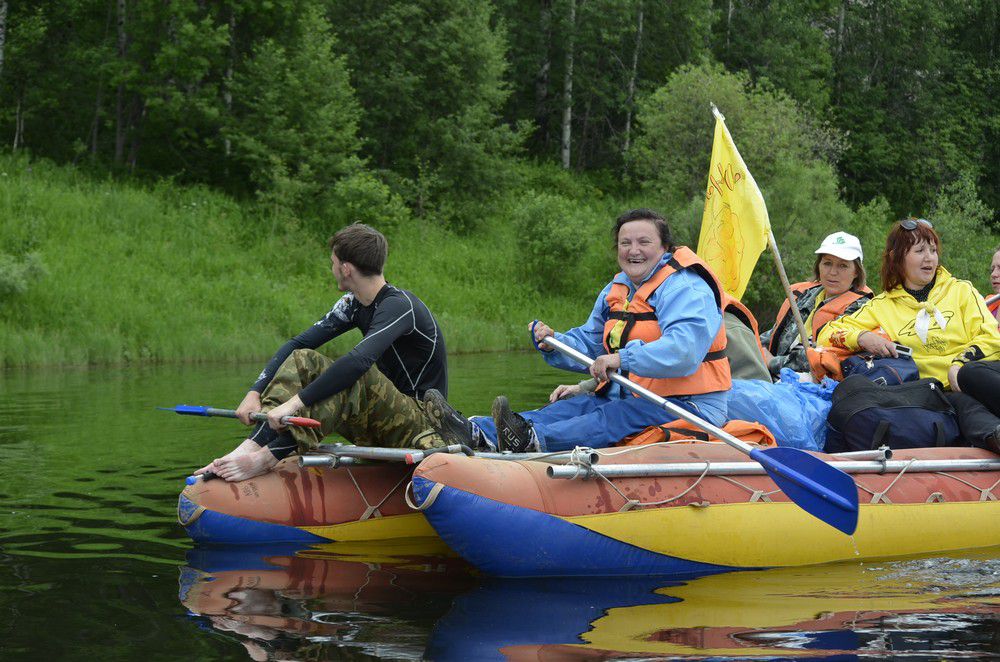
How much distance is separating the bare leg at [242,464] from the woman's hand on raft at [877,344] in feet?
10.2

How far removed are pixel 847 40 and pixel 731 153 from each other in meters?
35.2

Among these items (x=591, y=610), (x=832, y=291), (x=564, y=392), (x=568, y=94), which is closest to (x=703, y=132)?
(x=568, y=94)

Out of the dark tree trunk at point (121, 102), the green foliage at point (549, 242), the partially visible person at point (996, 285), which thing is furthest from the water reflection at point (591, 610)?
the dark tree trunk at point (121, 102)

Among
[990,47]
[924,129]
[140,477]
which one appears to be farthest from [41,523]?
[990,47]

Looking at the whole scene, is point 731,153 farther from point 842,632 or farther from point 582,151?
point 582,151

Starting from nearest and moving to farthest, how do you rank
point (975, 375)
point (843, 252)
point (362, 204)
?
point (975, 375) < point (843, 252) < point (362, 204)

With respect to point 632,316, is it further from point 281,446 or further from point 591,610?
point 281,446

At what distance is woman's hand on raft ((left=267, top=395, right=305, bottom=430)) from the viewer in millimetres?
5121

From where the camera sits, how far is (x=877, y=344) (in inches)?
246

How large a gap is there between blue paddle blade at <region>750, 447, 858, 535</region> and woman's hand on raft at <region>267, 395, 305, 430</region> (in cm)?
193

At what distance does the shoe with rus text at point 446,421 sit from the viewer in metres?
5.54

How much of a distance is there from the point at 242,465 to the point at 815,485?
2.57m

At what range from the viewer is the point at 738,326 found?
20.8ft

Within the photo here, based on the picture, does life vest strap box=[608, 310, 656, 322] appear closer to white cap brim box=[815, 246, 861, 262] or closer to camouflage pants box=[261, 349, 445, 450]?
camouflage pants box=[261, 349, 445, 450]
